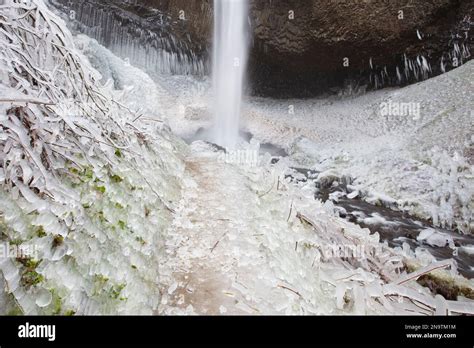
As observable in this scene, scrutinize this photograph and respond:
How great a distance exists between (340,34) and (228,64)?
218 inches

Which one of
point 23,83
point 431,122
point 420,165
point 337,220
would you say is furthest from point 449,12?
point 23,83

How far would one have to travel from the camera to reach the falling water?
1259 centimetres

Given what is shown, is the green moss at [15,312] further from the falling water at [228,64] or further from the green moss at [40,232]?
the falling water at [228,64]

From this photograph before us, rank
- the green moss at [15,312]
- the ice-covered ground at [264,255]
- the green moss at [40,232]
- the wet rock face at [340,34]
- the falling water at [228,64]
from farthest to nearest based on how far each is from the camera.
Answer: the falling water at [228,64] < the wet rock face at [340,34] < the ice-covered ground at [264,255] < the green moss at [40,232] < the green moss at [15,312]

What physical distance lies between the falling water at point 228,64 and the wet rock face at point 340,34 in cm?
49

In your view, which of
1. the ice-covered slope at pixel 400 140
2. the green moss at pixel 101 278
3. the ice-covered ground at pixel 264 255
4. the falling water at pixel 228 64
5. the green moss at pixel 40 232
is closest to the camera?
the green moss at pixel 40 232

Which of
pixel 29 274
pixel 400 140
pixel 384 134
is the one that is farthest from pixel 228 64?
pixel 29 274

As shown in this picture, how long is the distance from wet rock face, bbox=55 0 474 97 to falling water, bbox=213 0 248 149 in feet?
1.61

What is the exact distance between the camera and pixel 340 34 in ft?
40.1

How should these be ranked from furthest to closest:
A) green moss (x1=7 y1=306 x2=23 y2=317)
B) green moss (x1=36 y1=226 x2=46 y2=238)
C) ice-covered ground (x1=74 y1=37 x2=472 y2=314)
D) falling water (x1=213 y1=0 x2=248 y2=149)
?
falling water (x1=213 y1=0 x2=248 y2=149)
ice-covered ground (x1=74 y1=37 x2=472 y2=314)
green moss (x1=36 y1=226 x2=46 y2=238)
green moss (x1=7 y1=306 x2=23 y2=317)

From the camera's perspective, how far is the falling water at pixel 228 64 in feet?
Answer: 41.3

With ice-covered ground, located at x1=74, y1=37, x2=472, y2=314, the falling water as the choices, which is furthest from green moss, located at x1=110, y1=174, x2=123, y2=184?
the falling water

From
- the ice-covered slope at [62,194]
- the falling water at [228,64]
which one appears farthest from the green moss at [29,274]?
the falling water at [228,64]

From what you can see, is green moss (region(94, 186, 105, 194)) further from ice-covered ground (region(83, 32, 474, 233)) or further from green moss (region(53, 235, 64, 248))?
ice-covered ground (region(83, 32, 474, 233))
